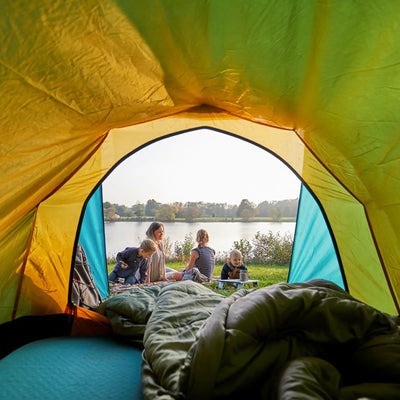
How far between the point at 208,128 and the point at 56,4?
1266mm

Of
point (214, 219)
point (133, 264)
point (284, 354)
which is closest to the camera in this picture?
point (284, 354)

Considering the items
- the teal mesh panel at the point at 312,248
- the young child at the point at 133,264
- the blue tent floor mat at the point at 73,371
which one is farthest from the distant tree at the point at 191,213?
the blue tent floor mat at the point at 73,371

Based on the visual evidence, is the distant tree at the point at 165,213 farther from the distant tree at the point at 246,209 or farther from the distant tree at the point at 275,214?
the distant tree at the point at 275,214

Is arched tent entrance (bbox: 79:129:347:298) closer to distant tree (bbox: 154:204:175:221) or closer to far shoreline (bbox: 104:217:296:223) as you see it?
distant tree (bbox: 154:204:175:221)

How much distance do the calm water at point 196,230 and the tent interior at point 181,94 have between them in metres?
5.01

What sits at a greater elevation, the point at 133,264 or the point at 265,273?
the point at 133,264

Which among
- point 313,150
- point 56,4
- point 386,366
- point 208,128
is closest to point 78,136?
point 56,4

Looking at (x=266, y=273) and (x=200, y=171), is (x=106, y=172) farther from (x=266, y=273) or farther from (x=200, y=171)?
(x=200, y=171)

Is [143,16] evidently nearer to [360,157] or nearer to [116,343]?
[360,157]

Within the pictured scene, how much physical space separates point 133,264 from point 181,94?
2.11 m

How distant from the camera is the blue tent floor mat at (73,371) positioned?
1.10m

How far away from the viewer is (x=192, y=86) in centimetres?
150

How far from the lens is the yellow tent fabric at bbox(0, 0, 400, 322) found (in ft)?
3.61

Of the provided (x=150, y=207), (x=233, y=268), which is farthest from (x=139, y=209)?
(x=233, y=268)
